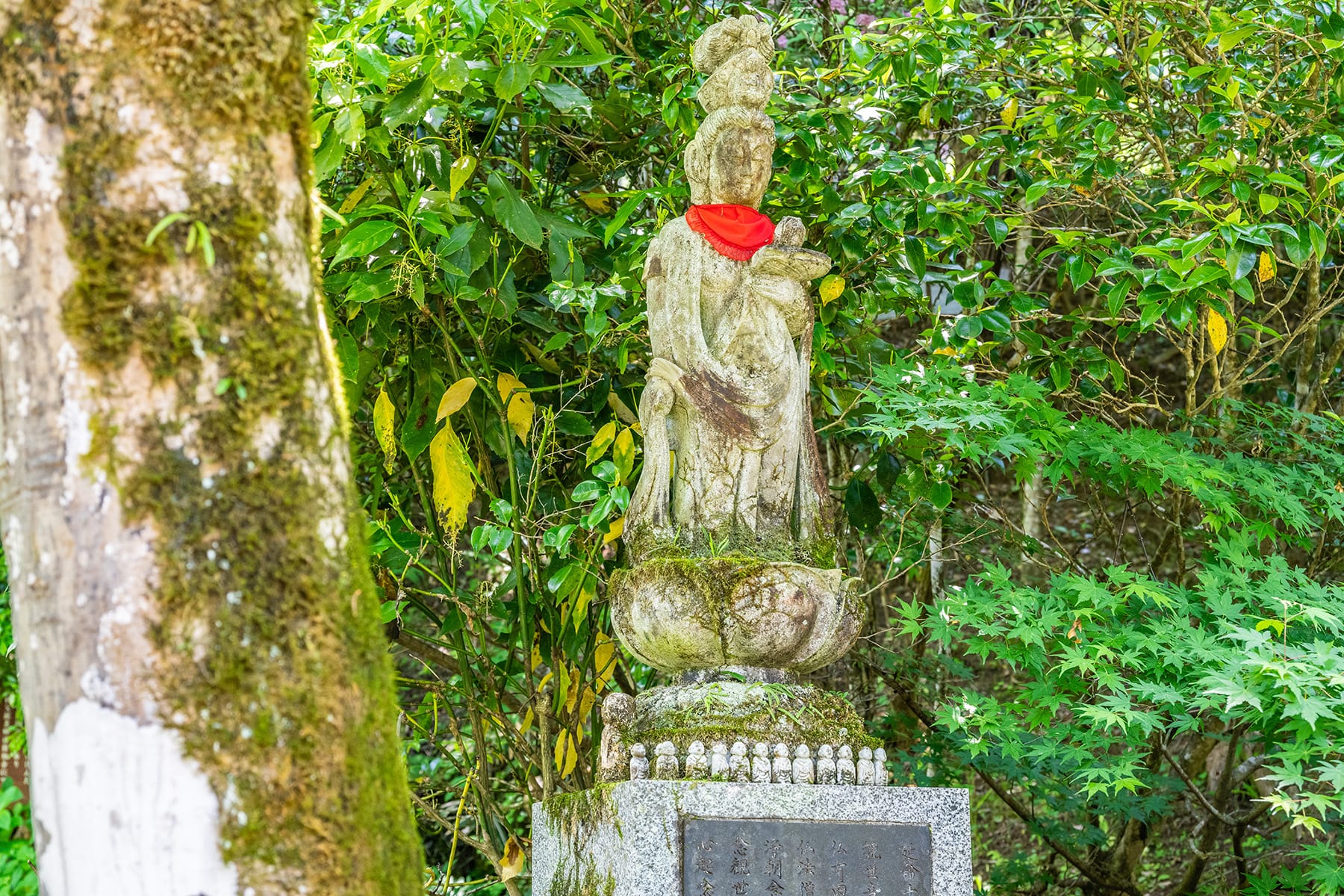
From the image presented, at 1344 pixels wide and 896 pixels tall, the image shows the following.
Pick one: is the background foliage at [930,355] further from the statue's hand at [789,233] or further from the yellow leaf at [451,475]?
the statue's hand at [789,233]

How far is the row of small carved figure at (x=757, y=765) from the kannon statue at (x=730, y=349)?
632mm

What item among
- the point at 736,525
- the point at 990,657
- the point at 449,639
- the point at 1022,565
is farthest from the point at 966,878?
the point at 990,657

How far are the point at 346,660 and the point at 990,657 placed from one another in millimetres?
6244

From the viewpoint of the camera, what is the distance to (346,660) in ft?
5.73

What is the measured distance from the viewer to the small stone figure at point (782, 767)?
327 centimetres

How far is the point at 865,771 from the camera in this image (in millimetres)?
3373

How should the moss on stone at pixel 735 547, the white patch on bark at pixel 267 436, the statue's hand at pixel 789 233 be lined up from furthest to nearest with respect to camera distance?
1. the statue's hand at pixel 789 233
2. the moss on stone at pixel 735 547
3. the white patch on bark at pixel 267 436

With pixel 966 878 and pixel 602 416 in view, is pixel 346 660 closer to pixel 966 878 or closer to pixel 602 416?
pixel 966 878

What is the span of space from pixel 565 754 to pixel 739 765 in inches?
66.8

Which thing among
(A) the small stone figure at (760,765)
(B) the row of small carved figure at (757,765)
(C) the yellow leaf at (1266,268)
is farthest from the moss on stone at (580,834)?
(C) the yellow leaf at (1266,268)

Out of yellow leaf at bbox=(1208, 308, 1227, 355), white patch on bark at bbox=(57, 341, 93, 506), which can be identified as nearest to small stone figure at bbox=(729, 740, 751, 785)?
white patch on bark at bbox=(57, 341, 93, 506)

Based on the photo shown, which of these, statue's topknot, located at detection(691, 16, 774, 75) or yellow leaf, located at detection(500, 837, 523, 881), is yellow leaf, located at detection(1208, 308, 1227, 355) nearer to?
statue's topknot, located at detection(691, 16, 774, 75)

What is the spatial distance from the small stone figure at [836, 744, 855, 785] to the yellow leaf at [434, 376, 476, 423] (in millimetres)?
1805

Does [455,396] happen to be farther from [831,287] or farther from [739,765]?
[739,765]
